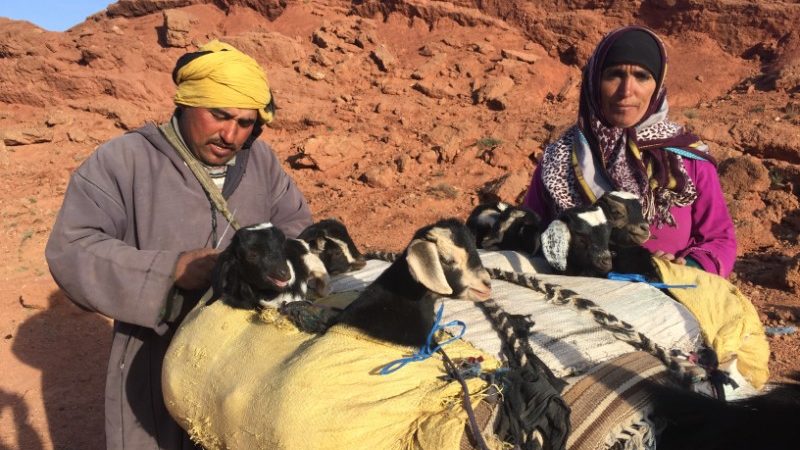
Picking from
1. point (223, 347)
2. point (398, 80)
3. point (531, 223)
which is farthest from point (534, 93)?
point (223, 347)

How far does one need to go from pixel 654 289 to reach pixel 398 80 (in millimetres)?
14092

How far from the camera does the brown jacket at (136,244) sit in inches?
92.0

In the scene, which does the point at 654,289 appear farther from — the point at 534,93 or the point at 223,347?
the point at 534,93

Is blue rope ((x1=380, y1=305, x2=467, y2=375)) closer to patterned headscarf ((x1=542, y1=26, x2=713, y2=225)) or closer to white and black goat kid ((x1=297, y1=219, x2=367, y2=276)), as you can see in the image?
white and black goat kid ((x1=297, y1=219, x2=367, y2=276))

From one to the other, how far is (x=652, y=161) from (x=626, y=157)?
12cm

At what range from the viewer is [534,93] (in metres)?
14.7

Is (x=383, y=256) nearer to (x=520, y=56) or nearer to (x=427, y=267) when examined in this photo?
(x=427, y=267)

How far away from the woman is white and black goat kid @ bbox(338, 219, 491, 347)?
121cm

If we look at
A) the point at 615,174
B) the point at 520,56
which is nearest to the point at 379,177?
the point at 520,56

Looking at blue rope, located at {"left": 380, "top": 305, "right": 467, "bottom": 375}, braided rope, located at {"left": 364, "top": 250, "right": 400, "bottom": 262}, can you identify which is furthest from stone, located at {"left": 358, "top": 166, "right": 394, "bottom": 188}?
blue rope, located at {"left": 380, "top": 305, "right": 467, "bottom": 375}

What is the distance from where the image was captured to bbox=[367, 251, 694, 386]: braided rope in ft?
6.44

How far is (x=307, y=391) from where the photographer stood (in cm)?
171

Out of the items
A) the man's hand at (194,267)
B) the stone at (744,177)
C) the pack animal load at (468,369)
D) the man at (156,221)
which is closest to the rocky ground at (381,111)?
the stone at (744,177)

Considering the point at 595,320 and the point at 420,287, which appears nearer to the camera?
the point at 420,287
